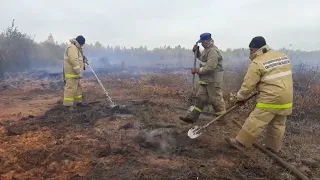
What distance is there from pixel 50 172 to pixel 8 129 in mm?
2466

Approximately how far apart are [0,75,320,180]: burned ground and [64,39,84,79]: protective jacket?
945mm

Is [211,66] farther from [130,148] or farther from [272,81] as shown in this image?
[130,148]

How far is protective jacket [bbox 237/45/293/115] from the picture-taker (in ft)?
15.9

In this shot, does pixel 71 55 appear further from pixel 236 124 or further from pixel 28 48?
pixel 28 48

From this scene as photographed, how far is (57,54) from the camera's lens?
26.6 meters

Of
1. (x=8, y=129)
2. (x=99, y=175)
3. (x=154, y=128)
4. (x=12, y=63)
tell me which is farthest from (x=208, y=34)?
(x=12, y=63)

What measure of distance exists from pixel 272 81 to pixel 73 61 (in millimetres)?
4919

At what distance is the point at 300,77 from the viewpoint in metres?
12.5

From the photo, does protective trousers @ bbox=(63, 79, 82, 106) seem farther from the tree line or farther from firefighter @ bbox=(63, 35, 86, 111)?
the tree line

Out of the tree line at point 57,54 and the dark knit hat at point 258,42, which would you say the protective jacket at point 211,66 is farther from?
the tree line at point 57,54

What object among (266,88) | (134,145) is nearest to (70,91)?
(134,145)

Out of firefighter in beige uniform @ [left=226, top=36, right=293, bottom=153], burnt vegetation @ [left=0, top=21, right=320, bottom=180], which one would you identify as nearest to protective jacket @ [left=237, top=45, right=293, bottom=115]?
firefighter in beige uniform @ [left=226, top=36, right=293, bottom=153]

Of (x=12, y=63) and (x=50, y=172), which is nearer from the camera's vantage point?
(x=50, y=172)

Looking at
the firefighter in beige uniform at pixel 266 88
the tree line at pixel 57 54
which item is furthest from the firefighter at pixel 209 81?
the tree line at pixel 57 54
